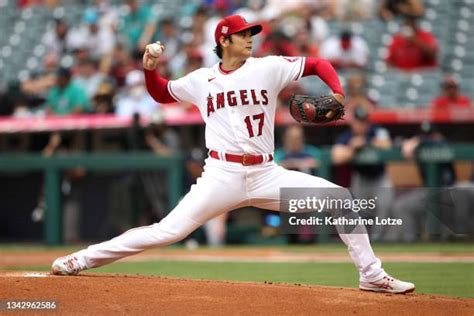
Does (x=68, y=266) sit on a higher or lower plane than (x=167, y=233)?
lower

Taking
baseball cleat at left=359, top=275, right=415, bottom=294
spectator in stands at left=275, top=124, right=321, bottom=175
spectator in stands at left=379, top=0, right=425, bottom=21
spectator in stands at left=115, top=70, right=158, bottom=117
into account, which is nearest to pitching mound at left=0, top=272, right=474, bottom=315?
baseball cleat at left=359, top=275, right=415, bottom=294

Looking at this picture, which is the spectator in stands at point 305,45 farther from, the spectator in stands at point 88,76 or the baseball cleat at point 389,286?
the baseball cleat at point 389,286

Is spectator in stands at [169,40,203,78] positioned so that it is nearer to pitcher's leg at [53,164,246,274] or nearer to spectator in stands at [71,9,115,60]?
spectator in stands at [71,9,115,60]

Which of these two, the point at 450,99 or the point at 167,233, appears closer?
the point at 167,233

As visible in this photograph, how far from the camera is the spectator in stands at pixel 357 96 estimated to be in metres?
11.4

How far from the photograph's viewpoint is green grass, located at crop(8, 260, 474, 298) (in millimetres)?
7582

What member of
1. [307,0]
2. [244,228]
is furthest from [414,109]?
[307,0]

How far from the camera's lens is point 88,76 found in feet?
45.4

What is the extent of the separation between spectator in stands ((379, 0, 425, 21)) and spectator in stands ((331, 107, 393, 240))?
2836 mm

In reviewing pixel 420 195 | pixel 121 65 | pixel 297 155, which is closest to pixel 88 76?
pixel 121 65

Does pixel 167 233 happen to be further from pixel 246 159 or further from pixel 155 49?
pixel 155 49

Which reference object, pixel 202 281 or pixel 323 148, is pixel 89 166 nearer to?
pixel 323 148

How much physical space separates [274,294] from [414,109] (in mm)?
6070

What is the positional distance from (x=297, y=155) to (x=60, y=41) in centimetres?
590
